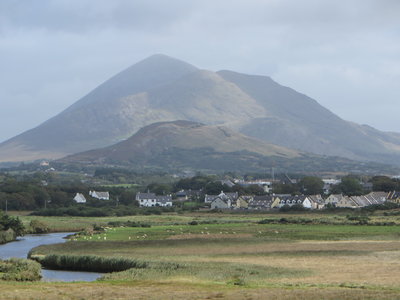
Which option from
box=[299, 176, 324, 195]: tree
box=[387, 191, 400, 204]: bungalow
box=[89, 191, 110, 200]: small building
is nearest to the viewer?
box=[387, 191, 400, 204]: bungalow

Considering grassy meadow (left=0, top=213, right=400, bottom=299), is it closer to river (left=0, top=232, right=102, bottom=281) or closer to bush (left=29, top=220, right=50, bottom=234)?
river (left=0, top=232, right=102, bottom=281)

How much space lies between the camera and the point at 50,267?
185 ft

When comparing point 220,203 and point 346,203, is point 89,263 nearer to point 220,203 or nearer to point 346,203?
point 346,203

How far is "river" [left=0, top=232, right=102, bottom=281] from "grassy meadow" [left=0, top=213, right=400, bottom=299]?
1.87 m

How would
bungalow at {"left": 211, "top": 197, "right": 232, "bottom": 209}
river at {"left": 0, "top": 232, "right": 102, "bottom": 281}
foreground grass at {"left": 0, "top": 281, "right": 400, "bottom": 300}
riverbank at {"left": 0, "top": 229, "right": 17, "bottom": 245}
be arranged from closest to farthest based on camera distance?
foreground grass at {"left": 0, "top": 281, "right": 400, "bottom": 300} → river at {"left": 0, "top": 232, "right": 102, "bottom": 281} → riverbank at {"left": 0, "top": 229, "right": 17, "bottom": 245} → bungalow at {"left": 211, "top": 197, "right": 232, "bottom": 209}

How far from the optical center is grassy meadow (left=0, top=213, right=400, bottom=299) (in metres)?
37.9

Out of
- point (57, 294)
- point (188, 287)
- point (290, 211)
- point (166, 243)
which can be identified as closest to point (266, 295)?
point (188, 287)

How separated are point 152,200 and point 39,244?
264ft

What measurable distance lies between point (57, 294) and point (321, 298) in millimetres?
12030

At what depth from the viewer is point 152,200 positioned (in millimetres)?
154875

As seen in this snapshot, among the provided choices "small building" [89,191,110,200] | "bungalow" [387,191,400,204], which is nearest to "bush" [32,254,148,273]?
"bungalow" [387,191,400,204]

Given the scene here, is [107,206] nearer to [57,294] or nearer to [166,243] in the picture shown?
[166,243]

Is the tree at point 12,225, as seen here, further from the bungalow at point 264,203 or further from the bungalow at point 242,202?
the bungalow at point 242,202

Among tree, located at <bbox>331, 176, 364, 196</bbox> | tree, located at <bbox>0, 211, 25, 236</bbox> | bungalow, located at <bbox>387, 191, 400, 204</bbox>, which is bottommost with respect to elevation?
tree, located at <bbox>0, 211, 25, 236</bbox>
